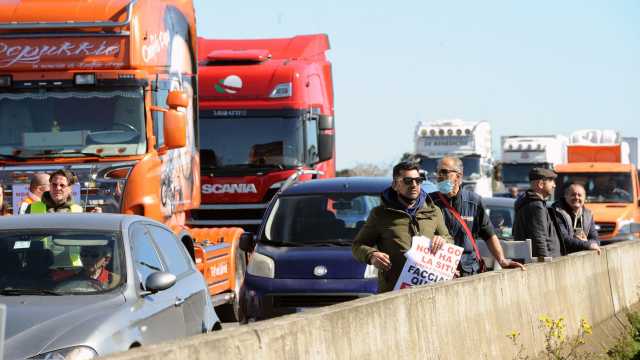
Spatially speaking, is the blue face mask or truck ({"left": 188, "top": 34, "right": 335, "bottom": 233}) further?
truck ({"left": 188, "top": 34, "right": 335, "bottom": 233})

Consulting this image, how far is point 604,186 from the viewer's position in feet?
102

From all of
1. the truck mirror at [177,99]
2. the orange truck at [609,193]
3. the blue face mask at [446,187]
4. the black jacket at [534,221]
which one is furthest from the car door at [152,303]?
the orange truck at [609,193]

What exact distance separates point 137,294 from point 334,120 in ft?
59.3

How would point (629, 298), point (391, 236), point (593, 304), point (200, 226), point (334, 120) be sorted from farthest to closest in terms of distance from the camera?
point (334, 120) < point (200, 226) < point (629, 298) < point (593, 304) < point (391, 236)

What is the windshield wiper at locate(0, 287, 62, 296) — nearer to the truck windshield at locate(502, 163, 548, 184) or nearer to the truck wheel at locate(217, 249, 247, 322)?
the truck wheel at locate(217, 249, 247, 322)

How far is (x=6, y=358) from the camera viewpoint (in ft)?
23.9

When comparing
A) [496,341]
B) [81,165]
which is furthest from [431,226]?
[81,165]

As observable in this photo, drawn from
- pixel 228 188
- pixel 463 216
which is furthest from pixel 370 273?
pixel 228 188

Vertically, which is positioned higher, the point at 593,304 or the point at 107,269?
the point at 107,269

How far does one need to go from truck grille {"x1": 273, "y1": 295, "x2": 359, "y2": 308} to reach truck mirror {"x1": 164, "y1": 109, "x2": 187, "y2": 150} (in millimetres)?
3117

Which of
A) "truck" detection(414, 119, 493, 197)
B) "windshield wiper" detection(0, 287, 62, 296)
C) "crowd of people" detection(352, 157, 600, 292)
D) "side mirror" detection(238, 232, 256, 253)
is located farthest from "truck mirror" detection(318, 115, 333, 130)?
"truck" detection(414, 119, 493, 197)

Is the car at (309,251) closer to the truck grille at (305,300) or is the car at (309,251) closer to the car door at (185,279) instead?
the truck grille at (305,300)

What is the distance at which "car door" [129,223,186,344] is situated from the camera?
8.58m

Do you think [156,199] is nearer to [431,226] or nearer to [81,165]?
[81,165]
